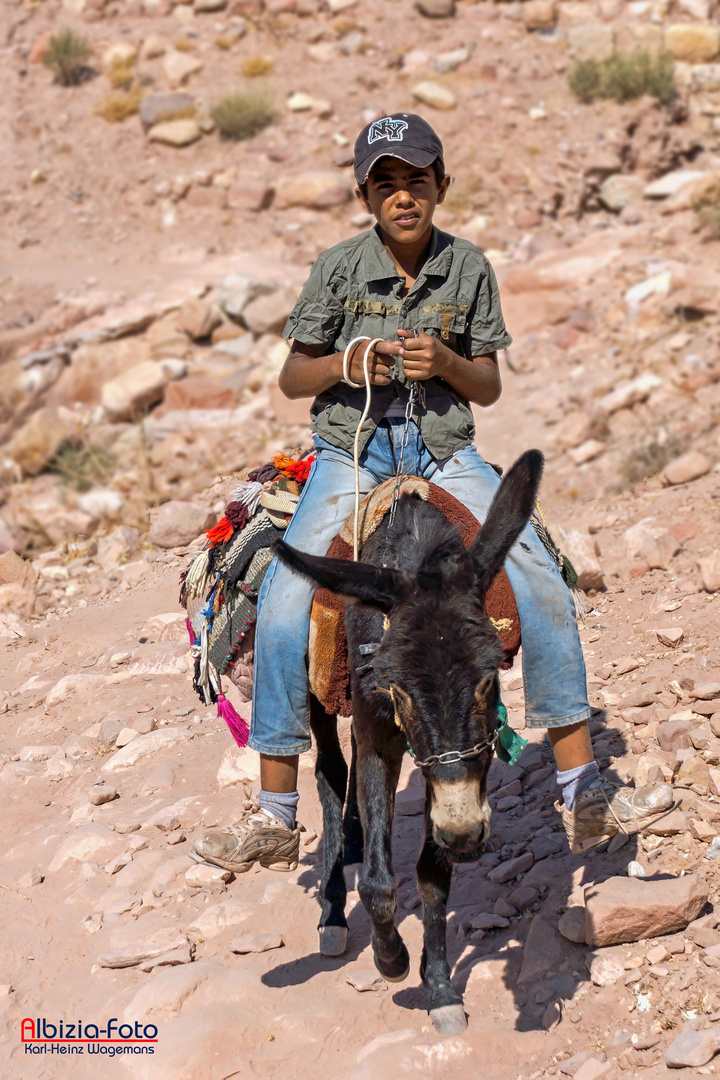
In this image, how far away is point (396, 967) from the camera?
3539 mm

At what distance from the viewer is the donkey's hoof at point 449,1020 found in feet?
11.5

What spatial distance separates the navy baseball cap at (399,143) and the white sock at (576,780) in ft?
7.44

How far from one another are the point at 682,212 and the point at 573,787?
1394cm

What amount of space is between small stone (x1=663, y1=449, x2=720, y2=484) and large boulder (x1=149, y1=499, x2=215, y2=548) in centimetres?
376

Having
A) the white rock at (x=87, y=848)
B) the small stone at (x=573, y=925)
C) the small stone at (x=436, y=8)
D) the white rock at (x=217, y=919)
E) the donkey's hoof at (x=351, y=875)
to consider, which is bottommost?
the white rock at (x=87, y=848)

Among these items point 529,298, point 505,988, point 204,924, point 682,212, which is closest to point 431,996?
point 505,988

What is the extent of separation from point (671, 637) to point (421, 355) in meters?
2.74

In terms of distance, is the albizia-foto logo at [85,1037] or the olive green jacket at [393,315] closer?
the albizia-foto logo at [85,1037]

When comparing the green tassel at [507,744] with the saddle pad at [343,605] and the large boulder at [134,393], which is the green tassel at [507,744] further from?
the large boulder at [134,393]

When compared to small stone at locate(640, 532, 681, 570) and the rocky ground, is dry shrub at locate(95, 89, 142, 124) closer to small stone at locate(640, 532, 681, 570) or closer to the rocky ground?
the rocky ground

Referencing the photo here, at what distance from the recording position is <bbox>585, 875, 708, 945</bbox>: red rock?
3.56m

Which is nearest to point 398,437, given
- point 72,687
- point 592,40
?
point 72,687

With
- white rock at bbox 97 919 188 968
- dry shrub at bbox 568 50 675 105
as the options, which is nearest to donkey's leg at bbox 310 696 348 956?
white rock at bbox 97 919 188 968

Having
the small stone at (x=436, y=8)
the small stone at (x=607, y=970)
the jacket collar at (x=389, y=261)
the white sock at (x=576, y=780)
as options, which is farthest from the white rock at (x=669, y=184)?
the small stone at (x=607, y=970)
